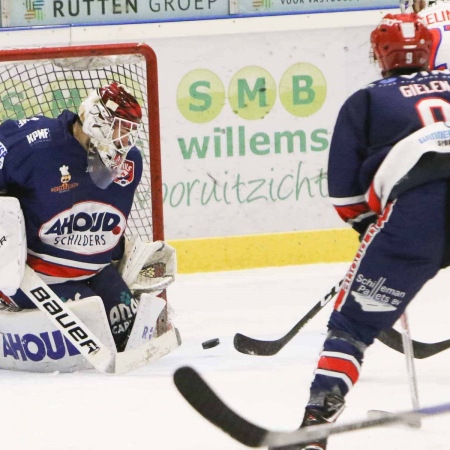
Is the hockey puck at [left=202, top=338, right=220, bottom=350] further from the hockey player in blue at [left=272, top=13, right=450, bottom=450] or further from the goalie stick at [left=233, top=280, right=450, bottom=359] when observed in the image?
the hockey player in blue at [left=272, top=13, right=450, bottom=450]

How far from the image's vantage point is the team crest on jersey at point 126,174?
3.17 m

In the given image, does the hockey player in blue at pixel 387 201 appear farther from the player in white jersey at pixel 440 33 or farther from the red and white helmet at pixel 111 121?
the player in white jersey at pixel 440 33

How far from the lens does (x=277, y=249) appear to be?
15.9ft

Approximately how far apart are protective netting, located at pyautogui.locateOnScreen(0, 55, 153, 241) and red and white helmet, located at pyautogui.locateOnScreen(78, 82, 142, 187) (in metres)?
0.56

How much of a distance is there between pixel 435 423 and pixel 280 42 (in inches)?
108

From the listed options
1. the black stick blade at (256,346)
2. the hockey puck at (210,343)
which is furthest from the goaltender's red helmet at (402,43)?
the hockey puck at (210,343)

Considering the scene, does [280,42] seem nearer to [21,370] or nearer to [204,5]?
[204,5]

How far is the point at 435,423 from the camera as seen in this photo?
2.43m

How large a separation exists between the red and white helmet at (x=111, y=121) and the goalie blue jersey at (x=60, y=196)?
12cm

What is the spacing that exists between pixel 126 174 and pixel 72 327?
49cm

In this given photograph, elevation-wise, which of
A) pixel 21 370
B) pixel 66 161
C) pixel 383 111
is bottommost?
pixel 21 370

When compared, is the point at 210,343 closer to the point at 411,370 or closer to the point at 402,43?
the point at 411,370

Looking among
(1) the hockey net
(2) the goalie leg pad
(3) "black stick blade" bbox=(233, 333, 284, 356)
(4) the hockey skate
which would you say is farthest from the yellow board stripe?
(4) the hockey skate

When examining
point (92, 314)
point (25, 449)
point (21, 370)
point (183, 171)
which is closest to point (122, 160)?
point (92, 314)
